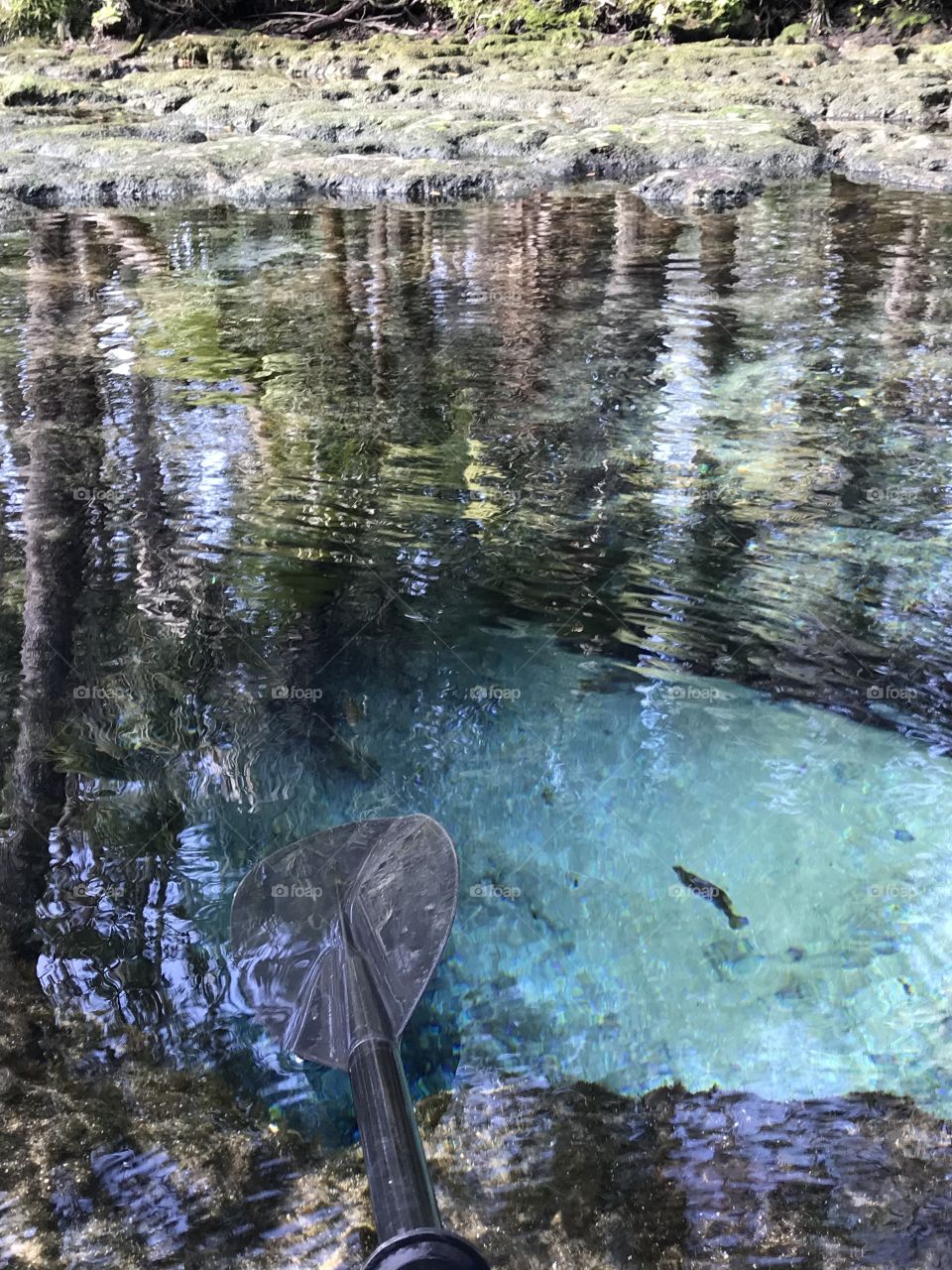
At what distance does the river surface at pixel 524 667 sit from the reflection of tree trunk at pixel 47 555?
0.07 ft

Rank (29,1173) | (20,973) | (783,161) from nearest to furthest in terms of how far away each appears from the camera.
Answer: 1. (29,1173)
2. (20,973)
3. (783,161)

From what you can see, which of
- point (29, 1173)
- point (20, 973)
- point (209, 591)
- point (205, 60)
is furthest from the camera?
point (205, 60)

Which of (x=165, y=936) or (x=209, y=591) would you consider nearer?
(x=165, y=936)

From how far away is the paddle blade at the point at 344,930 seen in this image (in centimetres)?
225

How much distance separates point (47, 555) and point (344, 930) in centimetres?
262

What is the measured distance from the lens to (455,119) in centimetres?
1442

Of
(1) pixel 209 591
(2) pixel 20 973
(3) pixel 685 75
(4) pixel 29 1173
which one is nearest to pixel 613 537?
(1) pixel 209 591

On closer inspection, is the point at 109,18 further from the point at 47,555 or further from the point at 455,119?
the point at 47,555

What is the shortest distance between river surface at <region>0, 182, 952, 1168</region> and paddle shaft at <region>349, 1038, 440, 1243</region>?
0.83 ft

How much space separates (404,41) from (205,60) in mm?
4014

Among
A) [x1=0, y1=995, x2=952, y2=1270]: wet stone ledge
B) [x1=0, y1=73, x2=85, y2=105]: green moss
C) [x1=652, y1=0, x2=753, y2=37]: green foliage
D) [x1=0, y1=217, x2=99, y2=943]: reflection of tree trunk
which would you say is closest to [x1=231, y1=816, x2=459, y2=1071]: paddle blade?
[x1=0, y1=995, x2=952, y2=1270]: wet stone ledge

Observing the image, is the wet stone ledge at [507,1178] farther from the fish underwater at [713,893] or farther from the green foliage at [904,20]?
the green foliage at [904,20]

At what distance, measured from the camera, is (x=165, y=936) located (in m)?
A: 2.60

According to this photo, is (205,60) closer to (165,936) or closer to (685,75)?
(685,75)
